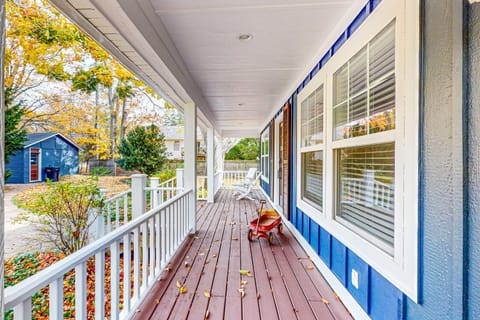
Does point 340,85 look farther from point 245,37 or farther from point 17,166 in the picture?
point 17,166

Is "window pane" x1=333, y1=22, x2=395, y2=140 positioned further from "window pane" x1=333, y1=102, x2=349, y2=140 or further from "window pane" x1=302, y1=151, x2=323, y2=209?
"window pane" x1=302, y1=151, x2=323, y2=209

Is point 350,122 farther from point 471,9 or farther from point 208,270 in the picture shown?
point 208,270

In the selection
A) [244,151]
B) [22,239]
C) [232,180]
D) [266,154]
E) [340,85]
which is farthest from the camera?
[244,151]

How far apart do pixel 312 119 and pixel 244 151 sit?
15.8 m

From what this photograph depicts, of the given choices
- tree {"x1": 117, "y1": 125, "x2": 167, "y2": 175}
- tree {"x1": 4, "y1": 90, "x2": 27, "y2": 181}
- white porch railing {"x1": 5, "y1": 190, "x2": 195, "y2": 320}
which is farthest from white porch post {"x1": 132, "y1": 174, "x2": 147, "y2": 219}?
tree {"x1": 117, "y1": 125, "x2": 167, "y2": 175}

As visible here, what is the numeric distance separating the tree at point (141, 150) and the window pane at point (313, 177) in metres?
6.48

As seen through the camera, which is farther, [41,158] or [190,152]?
[190,152]

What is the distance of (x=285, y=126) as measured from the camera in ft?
14.5

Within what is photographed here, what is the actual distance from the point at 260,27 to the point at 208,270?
2.56m

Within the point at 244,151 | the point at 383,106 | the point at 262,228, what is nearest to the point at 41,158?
the point at 262,228

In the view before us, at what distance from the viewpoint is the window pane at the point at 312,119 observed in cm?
271

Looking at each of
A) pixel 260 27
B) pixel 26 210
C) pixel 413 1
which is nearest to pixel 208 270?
pixel 26 210

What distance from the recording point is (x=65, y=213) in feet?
9.43

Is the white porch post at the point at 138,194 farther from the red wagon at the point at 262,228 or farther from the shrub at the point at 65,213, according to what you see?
the red wagon at the point at 262,228
